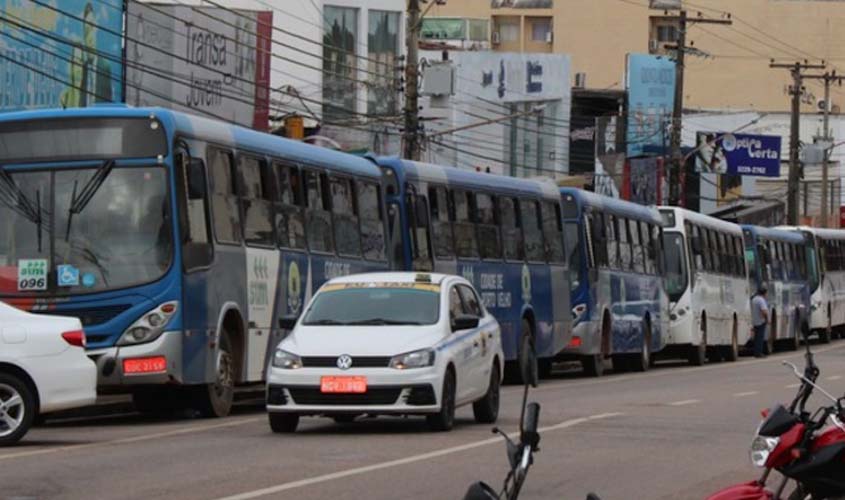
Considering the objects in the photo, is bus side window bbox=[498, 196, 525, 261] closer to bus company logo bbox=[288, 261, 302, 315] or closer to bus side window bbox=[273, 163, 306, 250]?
bus side window bbox=[273, 163, 306, 250]

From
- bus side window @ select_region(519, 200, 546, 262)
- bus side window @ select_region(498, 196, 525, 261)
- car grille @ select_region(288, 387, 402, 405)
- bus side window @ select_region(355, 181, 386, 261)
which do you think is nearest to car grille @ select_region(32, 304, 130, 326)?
car grille @ select_region(288, 387, 402, 405)

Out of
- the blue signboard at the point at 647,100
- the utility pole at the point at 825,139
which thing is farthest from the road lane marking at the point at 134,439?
the utility pole at the point at 825,139

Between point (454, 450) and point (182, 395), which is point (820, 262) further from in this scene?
point (454, 450)

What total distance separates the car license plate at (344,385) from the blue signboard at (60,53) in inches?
925

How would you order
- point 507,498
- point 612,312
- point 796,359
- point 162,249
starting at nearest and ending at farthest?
point 507,498 → point 162,249 → point 612,312 → point 796,359

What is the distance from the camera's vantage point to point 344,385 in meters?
18.9

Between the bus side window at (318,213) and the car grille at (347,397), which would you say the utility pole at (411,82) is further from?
the car grille at (347,397)

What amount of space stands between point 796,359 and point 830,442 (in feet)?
126

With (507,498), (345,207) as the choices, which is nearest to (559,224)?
(345,207)

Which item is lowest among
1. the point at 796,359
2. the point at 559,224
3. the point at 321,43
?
the point at 796,359

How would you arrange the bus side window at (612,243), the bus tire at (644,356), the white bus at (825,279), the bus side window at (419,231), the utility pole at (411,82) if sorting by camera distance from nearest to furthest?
the bus side window at (419,231)
the bus side window at (612,243)
the bus tire at (644,356)
the utility pole at (411,82)
the white bus at (825,279)

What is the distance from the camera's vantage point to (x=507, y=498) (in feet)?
19.9

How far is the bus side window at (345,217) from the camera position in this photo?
26.8 m

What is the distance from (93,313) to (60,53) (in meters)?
22.7
